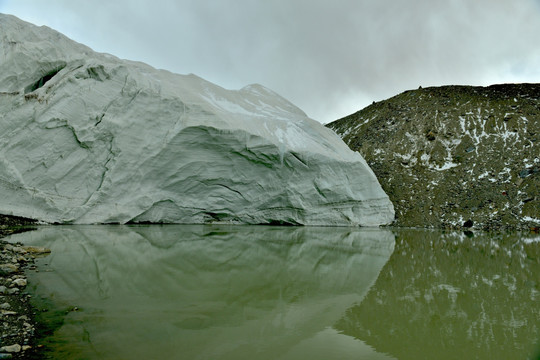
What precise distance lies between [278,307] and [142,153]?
600 inches

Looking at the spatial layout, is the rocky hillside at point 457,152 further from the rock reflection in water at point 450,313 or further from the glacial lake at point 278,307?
the rock reflection in water at point 450,313

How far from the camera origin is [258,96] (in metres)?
28.2

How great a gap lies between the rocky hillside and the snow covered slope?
5.62 m

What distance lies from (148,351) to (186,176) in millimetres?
16339

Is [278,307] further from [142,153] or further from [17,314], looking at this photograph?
[142,153]

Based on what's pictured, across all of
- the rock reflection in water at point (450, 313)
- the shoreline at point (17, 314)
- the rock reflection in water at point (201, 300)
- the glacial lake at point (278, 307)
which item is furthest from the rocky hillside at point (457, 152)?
the shoreline at point (17, 314)

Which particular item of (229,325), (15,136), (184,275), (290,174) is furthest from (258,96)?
(229,325)

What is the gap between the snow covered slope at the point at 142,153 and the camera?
16.7 m

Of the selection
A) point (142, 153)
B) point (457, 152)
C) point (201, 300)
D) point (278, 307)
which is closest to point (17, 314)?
point (201, 300)

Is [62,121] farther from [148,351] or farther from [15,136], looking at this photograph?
[148,351]

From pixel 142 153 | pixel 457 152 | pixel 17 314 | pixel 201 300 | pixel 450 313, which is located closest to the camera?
pixel 17 314

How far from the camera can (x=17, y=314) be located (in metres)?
3.87

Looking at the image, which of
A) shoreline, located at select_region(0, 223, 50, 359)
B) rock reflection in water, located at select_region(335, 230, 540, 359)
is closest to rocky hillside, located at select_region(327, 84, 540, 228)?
rock reflection in water, located at select_region(335, 230, 540, 359)

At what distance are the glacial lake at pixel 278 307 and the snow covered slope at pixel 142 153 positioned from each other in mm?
9084
